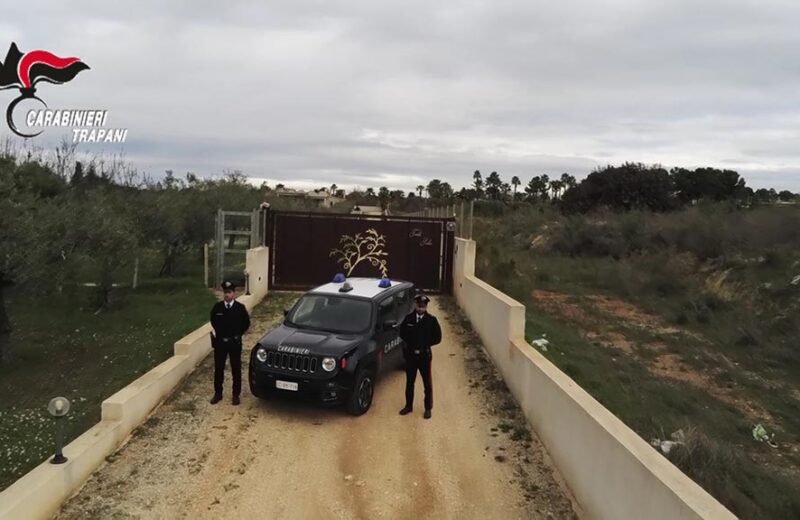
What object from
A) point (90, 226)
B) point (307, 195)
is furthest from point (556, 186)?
point (90, 226)

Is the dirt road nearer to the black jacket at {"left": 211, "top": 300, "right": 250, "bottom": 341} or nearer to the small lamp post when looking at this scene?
the small lamp post

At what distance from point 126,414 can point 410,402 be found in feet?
12.8

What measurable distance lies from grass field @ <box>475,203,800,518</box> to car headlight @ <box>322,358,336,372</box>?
4.51 metres

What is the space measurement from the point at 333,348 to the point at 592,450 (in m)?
3.91

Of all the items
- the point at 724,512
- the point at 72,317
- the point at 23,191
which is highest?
the point at 23,191

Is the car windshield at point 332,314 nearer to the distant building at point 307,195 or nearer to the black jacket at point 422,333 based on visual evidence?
the black jacket at point 422,333

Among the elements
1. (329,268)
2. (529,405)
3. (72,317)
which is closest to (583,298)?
(329,268)

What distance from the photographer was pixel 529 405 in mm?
8766

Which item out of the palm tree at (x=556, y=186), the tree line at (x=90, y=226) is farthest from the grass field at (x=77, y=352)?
the palm tree at (x=556, y=186)

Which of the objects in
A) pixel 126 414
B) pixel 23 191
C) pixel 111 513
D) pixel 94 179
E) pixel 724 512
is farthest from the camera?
pixel 94 179

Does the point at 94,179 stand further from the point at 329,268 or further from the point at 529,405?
the point at 529,405

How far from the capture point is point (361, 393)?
9.06 metres

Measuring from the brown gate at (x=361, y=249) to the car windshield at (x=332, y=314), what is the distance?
9.09 m

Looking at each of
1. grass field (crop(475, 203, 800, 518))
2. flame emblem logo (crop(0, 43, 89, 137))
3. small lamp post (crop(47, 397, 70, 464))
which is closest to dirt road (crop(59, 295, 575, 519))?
small lamp post (crop(47, 397, 70, 464))
